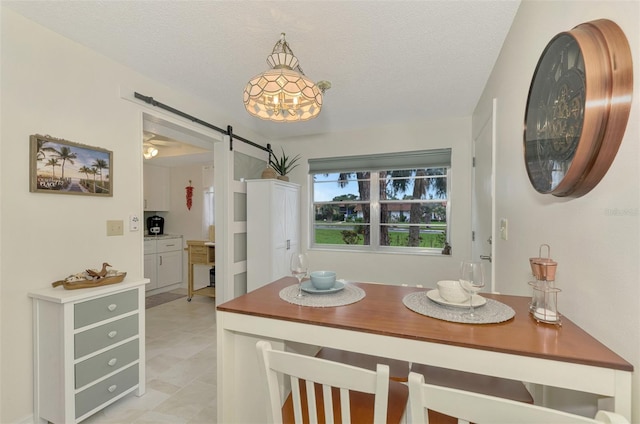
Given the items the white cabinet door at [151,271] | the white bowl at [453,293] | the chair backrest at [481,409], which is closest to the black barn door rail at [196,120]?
the white cabinet door at [151,271]

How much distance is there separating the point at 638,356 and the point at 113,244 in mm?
2749

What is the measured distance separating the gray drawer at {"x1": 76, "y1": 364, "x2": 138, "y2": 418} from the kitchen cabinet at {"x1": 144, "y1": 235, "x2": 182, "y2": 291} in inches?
105

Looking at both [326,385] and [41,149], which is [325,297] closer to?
[326,385]

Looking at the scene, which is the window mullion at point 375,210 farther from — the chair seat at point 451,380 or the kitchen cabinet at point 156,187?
the kitchen cabinet at point 156,187

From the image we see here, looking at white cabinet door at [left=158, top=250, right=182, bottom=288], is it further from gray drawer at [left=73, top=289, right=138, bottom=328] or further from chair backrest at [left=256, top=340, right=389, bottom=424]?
chair backrest at [left=256, top=340, right=389, bottom=424]

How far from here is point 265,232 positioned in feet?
11.2

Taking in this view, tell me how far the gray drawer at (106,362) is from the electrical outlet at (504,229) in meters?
2.59

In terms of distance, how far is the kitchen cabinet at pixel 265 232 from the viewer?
3391 millimetres

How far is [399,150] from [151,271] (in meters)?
4.11

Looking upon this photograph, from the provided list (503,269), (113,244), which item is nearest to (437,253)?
(503,269)

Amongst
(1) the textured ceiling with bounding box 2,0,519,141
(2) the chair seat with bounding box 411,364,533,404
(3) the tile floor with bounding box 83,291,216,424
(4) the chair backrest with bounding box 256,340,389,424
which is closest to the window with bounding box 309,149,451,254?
(1) the textured ceiling with bounding box 2,0,519,141

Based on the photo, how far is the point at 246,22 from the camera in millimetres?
1705

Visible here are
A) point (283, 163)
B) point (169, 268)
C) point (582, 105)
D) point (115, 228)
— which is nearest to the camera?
point (582, 105)

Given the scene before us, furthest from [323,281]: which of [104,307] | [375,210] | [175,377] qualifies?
[375,210]
